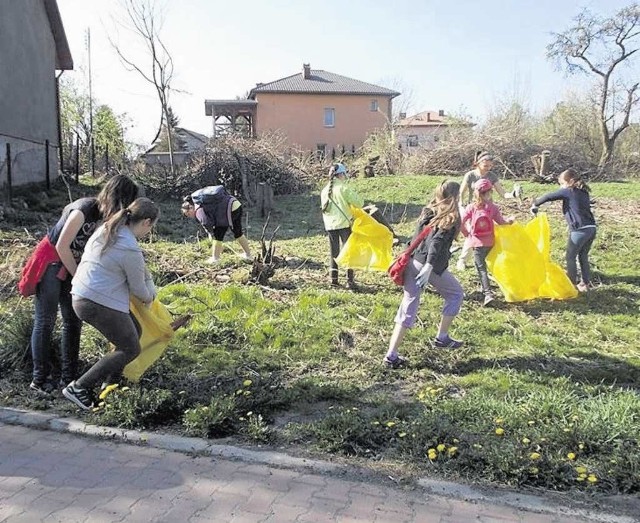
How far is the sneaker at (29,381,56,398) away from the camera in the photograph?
458 centimetres

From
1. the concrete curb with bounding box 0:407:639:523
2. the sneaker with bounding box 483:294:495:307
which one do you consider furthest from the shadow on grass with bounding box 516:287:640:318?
the concrete curb with bounding box 0:407:639:523

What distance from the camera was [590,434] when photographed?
12.2ft

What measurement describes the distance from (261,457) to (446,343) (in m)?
2.49

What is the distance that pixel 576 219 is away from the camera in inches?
302

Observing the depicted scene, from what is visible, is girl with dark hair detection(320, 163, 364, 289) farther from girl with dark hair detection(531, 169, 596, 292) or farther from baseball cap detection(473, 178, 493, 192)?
girl with dark hair detection(531, 169, 596, 292)

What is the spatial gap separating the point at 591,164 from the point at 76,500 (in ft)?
81.6

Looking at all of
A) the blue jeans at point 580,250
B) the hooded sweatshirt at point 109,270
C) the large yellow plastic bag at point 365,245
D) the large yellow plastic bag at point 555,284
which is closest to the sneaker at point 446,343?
the large yellow plastic bag at point 365,245

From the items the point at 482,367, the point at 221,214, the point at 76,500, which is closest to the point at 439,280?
the point at 482,367

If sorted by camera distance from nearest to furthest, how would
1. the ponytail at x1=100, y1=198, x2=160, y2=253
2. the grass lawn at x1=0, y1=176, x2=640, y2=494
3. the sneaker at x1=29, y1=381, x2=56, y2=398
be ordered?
the grass lawn at x1=0, y1=176, x2=640, y2=494, the ponytail at x1=100, y1=198, x2=160, y2=253, the sneaker at x1=29, y1=381, x2=56, y2=398

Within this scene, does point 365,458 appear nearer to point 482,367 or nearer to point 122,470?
point 122,470

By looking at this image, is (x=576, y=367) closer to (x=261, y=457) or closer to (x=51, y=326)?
(x=261, y=457)

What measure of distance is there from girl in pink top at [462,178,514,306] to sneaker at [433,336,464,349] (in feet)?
5.26

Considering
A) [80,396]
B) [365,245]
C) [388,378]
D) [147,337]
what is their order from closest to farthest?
[80,396] < [147,337] < [388,378] < [365,245]

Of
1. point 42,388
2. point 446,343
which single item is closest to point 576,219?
point 446,343
